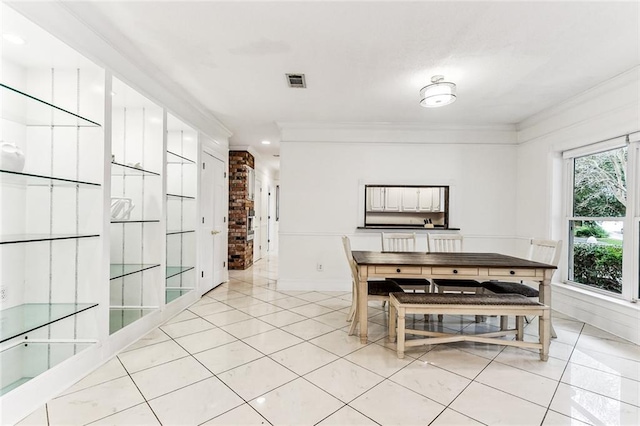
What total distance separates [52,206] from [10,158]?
548mm

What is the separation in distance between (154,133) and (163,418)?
2670mm

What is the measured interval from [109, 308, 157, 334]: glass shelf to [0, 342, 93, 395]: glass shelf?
1.06 feet

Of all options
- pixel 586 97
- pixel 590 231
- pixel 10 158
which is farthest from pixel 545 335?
pixel 10 158

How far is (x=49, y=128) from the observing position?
7.39 feet

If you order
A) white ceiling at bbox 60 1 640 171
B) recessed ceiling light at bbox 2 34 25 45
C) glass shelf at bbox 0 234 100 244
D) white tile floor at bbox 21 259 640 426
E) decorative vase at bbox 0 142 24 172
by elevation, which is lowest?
white tile floor at bbox 21 259 640 426

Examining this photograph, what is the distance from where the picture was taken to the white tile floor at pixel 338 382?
1.73 m

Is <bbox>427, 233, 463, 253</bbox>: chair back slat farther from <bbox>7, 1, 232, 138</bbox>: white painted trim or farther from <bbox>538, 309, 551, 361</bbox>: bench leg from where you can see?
<bbox>7, 1, 232, 138</bbox>: white painted trim

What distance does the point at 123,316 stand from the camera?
2885mm

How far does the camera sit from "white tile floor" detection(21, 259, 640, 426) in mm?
1726

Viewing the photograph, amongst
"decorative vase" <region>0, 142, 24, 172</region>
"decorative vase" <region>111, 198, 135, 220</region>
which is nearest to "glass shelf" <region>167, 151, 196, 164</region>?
"decorative vase" <region>111, 198, 135, 220</region>

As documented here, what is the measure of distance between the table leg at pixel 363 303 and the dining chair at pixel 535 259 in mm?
1351

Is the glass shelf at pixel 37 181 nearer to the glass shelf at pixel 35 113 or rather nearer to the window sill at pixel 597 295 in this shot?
the glass shelf at pixel 35 113

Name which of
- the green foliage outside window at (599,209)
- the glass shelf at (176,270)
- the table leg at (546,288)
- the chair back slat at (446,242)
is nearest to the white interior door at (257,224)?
the glass shelf at (176,270)

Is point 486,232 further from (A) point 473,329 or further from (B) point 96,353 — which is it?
(B) point 96,353
